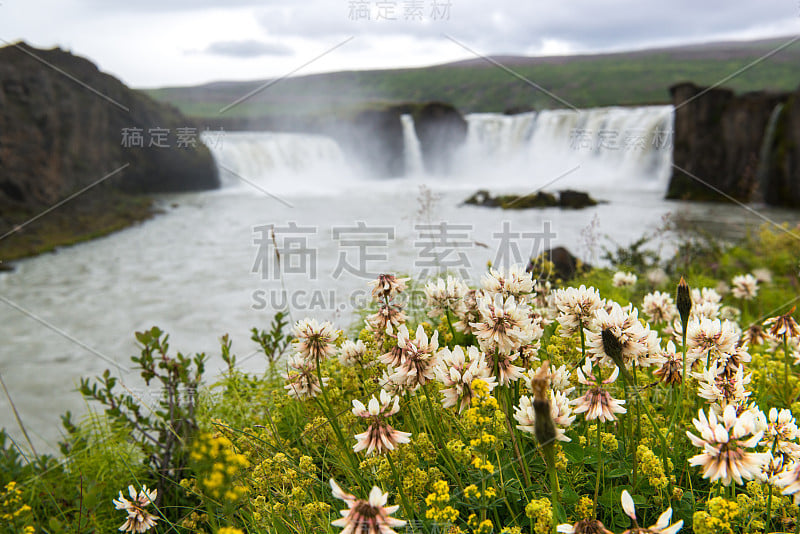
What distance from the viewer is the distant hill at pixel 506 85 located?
118 ft

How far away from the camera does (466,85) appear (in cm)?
5553

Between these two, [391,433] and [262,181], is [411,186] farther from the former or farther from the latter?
[391,433]

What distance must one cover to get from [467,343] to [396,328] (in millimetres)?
1254

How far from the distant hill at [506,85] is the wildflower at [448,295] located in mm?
28886

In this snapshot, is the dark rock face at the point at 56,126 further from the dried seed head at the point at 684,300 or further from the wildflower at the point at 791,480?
the wildflower at the point at 791,480

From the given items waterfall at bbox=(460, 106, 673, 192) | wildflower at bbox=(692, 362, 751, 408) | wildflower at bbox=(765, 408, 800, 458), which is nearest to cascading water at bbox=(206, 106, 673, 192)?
waterfall at bbox=(460, 106, 673, 192)

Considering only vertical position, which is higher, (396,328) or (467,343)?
(396,328)

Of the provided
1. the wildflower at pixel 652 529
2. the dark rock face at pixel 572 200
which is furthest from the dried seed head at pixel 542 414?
the dark rock face at pixel 572 200

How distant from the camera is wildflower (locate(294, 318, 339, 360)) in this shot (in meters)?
1.75

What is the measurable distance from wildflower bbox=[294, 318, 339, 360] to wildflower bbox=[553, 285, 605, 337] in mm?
755

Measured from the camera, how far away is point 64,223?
11719 millimetres

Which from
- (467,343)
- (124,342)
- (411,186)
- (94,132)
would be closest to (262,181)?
(411,186)

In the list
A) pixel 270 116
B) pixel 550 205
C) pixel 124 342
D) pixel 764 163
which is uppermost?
pixel 270 116

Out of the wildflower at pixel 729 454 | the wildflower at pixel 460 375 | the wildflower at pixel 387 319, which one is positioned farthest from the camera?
the wildflower at pixel 387 319
